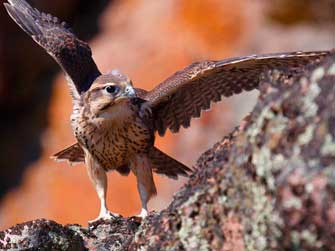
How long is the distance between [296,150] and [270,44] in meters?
12.0

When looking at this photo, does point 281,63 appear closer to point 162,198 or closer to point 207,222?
point 207,222

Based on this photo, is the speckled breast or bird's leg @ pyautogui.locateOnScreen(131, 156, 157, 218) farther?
bird's leg @ pyautogui.locateOnScreen(131, 156, 157, 218)

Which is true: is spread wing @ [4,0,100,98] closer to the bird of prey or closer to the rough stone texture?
the bird of prey

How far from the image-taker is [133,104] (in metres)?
7.94

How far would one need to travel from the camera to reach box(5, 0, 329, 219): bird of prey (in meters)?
7.72

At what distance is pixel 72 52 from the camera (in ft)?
27.7

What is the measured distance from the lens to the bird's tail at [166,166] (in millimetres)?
8430

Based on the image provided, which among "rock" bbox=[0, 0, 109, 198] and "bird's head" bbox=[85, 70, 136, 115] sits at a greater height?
"rock" bbox=[0, 0, 109, 198]

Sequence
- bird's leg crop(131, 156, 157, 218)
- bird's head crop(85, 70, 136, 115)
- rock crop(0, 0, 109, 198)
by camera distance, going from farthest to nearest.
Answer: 1. rock crop(0, 0, 109, 198)
2. bird's leg crop(131, 156, 157, 218)
3. bird's head crop(85, 70, 136, 115)

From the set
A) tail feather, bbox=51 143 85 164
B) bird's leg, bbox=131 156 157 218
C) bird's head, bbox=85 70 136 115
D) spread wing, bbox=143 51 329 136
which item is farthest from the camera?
tail feather, bbox=51 143 85 164

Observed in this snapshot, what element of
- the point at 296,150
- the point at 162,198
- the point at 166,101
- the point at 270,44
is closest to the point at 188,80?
the point at 166,101

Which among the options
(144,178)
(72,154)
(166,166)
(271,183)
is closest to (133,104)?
(144,178)

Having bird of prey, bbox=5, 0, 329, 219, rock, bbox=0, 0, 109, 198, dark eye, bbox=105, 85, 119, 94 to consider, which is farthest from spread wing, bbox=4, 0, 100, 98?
rock, bbox=0, 0, 109, 198

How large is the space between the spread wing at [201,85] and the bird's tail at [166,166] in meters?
0.23
